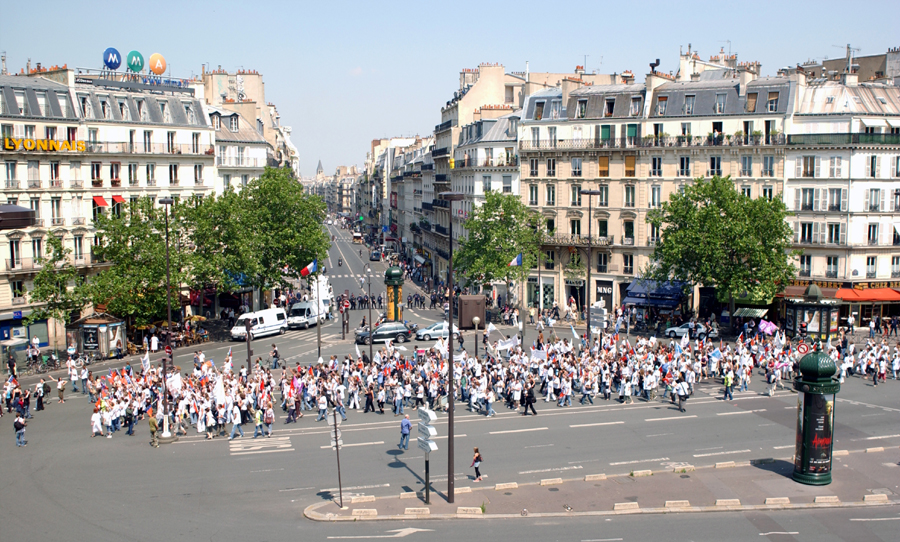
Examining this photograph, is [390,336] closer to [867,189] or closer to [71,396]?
[71,396]

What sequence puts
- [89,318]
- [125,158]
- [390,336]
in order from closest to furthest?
1. [89,318]
2. [390,336]
3. [125,158]

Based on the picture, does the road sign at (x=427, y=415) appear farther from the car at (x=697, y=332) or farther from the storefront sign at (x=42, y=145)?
the storefront sign at (x=42, y=145)

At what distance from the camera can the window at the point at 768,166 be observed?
52375 mm

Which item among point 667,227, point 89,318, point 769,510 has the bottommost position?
point 769,510

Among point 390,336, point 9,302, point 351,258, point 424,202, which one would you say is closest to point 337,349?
point 390,336

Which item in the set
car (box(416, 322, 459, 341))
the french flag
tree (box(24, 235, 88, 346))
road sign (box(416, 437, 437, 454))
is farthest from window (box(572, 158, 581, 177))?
road sign (box(416, 437, 437, 454))

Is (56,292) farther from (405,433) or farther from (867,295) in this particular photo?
(867,295)

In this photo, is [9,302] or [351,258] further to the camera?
[351,258]

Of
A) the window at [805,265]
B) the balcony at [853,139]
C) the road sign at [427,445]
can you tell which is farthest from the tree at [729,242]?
the road sign at [427,445]

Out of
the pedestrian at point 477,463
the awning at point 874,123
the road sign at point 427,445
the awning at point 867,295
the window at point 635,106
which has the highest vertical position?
the window at point 635,106

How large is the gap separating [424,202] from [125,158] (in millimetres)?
45418

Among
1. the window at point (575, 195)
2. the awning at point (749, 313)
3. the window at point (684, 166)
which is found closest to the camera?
the awning at point (749, 313)

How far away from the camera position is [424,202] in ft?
315

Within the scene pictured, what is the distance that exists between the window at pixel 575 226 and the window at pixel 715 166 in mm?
9740
